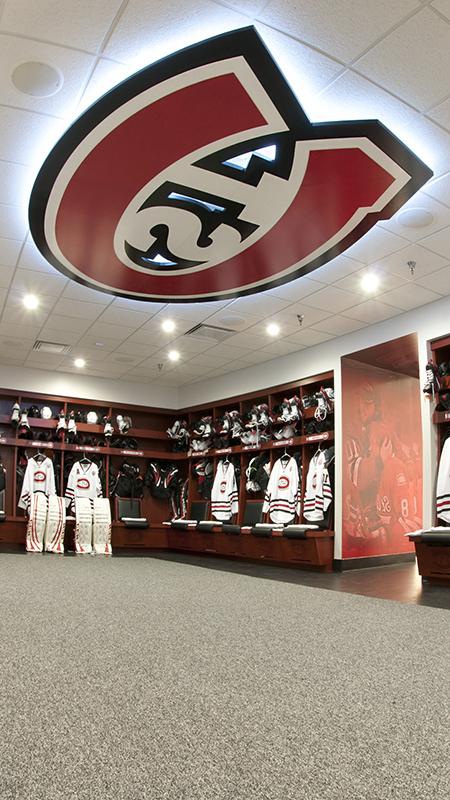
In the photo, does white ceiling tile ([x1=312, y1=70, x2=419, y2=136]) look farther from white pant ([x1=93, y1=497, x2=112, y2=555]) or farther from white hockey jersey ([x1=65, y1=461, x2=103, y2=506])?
white hockey jersey ([x1=65, y1=461, x2=103, y2=506])

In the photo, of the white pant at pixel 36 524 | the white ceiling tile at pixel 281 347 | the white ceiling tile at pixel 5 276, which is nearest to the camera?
the white ceiling tile at pixel 5 276

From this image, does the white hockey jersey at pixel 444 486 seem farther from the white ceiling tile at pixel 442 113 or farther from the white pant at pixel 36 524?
the white pant at pixel 36 524

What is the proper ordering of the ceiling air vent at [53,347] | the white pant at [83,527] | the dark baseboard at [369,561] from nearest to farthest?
the dark baseboard at [369,561] < the ceiling air vent at [53,347] < the white pant at [83,527]

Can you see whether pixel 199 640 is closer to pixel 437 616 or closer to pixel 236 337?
pixel 437 616

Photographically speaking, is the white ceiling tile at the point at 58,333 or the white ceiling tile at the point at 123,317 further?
the white ceiling tile at the point at 58,333

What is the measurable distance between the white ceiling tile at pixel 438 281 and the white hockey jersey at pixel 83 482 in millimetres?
6303

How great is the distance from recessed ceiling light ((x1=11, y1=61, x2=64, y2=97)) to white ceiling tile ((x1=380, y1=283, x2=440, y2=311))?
12.6ft

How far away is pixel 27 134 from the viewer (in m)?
3.70

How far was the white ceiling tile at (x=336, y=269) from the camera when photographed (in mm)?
5277

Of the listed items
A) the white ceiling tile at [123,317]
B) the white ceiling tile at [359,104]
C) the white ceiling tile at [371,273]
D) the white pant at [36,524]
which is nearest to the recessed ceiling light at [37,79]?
the white ceiling tile at [359,104]

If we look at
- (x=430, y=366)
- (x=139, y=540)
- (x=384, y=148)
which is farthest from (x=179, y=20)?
(x=139, y=540)

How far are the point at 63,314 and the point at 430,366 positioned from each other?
430 centimetres

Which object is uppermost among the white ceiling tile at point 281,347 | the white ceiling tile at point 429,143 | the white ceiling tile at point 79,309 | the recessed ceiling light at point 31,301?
the white ceiling tile at point 429,143

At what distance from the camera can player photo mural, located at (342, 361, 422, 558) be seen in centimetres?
741
